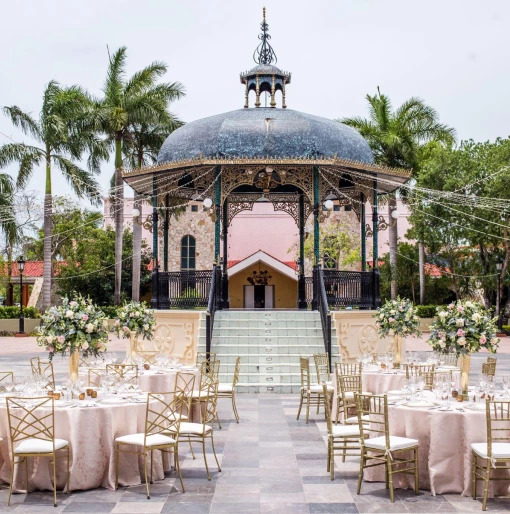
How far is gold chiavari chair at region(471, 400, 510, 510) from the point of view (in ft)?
23.8

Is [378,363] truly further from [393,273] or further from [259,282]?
[259,282]

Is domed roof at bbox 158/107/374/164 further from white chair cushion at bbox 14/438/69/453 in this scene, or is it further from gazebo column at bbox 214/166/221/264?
white chair cushion at bbox 14/438/69/453

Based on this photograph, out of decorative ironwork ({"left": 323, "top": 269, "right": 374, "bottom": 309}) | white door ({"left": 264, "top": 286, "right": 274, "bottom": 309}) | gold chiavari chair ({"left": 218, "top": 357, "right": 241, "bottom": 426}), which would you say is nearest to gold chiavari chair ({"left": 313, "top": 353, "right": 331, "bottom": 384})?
gold chiavari chair ({"left": 218, "top": 357, "right": 241, "bottom": 426})

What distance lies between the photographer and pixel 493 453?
7.30 meters

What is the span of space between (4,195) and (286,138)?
765 inches

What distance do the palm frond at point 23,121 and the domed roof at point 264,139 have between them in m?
15.8

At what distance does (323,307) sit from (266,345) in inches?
64.3

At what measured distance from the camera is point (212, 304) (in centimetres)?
1812

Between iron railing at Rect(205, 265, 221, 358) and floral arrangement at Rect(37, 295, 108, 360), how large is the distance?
22.4 feet

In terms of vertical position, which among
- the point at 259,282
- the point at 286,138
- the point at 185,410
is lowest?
the point at 185,410

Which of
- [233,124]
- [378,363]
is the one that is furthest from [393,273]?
[378,363]

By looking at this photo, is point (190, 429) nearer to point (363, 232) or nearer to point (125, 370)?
point (125, 370)

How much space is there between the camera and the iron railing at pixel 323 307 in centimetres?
1703

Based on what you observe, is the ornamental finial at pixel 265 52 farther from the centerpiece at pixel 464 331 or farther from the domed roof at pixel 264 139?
the centerpiece at pixel 464 331
